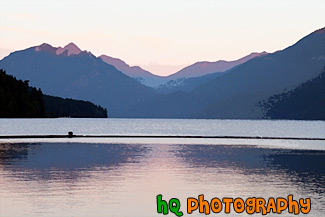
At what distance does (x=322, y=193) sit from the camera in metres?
43.1

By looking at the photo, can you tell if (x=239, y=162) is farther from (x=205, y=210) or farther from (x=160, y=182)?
(x=205, y=210)

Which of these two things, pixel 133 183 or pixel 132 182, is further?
pixel 132 182

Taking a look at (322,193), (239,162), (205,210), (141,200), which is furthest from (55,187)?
(239,162)

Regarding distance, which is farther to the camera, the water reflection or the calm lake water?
the water reflection

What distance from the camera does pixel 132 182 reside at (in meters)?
49.7

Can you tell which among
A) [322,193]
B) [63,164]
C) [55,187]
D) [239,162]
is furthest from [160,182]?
[239,162]

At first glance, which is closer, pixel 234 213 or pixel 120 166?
pixel 234 213

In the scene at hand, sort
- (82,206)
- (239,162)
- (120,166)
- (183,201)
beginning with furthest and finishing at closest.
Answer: (239,162), (120,166), (183,201), (82,206)

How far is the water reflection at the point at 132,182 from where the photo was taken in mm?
37062

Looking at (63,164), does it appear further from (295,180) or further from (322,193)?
(322,193)

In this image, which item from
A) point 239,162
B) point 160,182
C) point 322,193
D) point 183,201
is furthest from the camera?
point 239,162

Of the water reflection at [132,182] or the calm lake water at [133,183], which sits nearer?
the calm lake water at [133,183]

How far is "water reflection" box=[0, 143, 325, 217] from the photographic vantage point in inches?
1459

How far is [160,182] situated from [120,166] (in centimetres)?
1573
